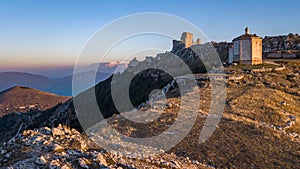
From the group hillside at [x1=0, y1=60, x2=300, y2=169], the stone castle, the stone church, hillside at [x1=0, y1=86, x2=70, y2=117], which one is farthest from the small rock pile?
hillside at [x1=0, y1=86, x2=70, y2=117]

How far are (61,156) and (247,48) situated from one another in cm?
4399

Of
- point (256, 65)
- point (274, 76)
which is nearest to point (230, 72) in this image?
point (274, 76)

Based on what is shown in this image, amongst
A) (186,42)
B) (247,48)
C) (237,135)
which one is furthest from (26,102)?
(237,135)

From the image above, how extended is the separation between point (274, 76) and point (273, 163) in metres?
28.9

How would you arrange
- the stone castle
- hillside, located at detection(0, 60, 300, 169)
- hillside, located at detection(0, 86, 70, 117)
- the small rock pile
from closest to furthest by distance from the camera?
the small rock pile → hillside, located at detection(0, 60, 300, 169) → the stone castle → hillside, located at detection(0, 86, 70, 117)

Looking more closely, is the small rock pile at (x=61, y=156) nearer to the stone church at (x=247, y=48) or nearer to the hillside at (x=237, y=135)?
the hillside at (x=237, y=135)

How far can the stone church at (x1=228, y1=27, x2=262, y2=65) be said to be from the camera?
48.9m

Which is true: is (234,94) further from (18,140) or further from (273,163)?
(18,140)

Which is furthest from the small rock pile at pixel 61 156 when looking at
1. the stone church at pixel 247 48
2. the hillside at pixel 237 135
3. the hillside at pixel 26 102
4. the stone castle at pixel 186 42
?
the hillside at pixel 26 102

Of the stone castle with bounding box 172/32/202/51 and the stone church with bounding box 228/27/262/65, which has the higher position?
the stone castle with bounding box 172/32/202/51

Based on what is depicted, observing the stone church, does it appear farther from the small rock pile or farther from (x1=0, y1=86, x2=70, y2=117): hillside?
(x1=0, y1=86, x2=70, y2=117): hillside

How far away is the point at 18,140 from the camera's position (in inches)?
607

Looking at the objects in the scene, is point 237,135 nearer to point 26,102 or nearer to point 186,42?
point 186,42

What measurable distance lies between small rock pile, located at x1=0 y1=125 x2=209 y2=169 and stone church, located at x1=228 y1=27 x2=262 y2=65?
127 feet
